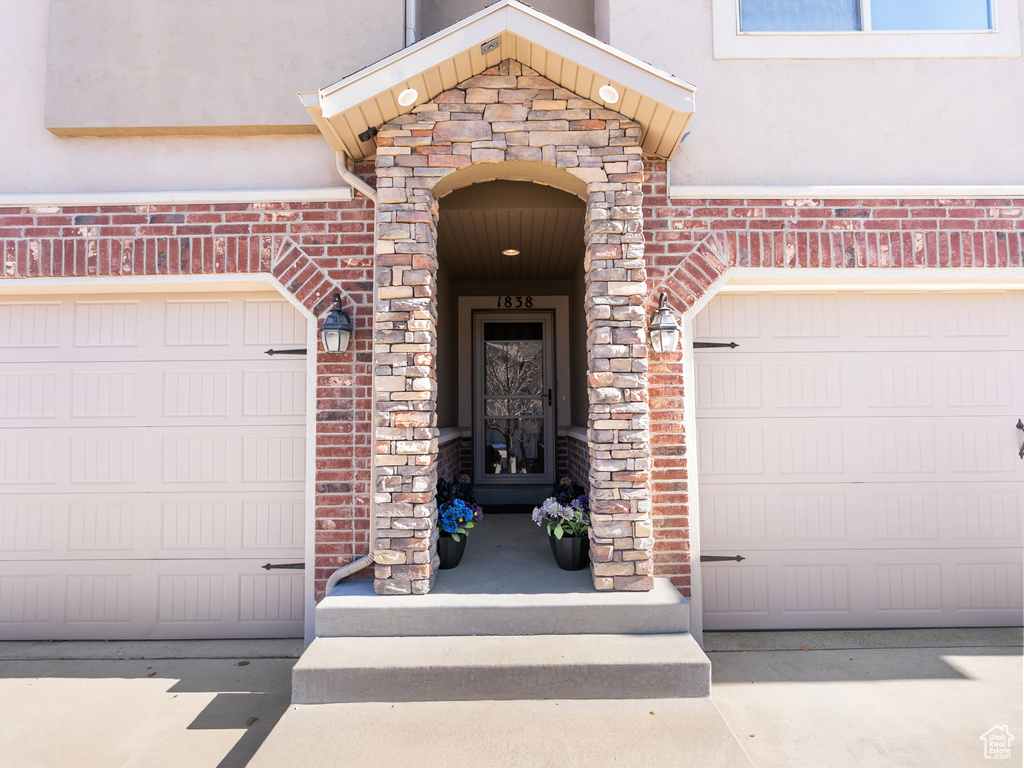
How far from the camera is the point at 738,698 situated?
313cm

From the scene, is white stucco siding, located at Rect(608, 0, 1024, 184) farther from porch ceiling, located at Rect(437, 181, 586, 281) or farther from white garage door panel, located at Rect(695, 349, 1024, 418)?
white garage door panel, located at Rect(695, 349, 1024, 418)

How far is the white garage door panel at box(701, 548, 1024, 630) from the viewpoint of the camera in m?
4.00

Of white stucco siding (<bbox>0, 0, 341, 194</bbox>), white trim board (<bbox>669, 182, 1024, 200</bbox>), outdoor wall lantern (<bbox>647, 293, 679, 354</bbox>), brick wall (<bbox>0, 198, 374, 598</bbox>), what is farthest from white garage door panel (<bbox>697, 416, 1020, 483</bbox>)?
white stucco siding (<bbox>0, 0, 341, 194</bbox>)

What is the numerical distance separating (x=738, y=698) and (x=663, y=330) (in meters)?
2.20

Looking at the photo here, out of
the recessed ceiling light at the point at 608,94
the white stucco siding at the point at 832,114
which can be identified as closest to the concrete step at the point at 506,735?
the recessed ceiling light at the point at 608,94

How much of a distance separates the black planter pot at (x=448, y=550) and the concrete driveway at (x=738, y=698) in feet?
3.82

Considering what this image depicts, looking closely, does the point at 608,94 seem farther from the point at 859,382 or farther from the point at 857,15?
the point at 859,382

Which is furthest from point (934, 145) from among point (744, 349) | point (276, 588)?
point (276, 588)

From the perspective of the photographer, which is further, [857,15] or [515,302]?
[515,302]

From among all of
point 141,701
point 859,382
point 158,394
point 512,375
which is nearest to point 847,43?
point 859,382

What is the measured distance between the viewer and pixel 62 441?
4.01 meters

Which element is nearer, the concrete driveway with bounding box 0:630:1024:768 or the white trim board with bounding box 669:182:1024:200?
the concrete driveway with bounding box 0:630:1024:768

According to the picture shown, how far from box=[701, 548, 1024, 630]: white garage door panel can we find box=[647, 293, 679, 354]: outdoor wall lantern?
67.3 inches

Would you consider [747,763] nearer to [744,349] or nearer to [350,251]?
[744,349]
